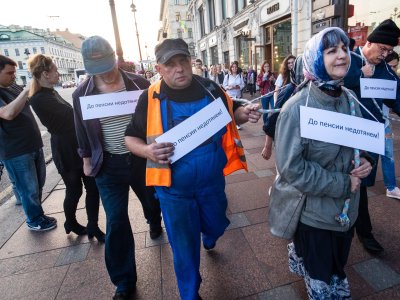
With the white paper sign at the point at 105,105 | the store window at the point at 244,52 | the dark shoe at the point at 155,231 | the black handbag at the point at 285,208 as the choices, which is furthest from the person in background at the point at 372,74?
the store window at the point at 244,52

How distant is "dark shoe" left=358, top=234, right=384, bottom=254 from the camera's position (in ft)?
8.05

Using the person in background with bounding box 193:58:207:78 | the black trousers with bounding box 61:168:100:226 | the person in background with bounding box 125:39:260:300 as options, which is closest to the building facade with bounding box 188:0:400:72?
the person in background with bounding box 193:58:207:78

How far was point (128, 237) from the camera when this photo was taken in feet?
7.59

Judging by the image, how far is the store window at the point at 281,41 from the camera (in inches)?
488

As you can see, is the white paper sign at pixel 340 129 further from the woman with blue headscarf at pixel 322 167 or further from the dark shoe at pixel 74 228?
the dark shoe at pixel 74 228

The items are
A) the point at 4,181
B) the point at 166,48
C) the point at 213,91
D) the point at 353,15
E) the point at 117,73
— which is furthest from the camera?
the point at 353,15

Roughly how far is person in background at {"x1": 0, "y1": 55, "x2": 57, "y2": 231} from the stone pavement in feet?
1.21

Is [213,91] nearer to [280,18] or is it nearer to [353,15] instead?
[353,15]

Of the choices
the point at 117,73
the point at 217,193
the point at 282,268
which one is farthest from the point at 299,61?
the point at 282,268

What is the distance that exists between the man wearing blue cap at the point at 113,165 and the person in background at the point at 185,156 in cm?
A: 36

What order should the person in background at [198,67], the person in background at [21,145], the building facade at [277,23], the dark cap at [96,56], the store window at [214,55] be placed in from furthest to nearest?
the store window at [214,55] → the building facade at [277,23] → the person in background at [198,67] → the person in background at [21,145] → the dark cap at [96,56]

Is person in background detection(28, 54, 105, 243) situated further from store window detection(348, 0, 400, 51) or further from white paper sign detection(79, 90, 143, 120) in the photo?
store window detection(348, 0, 400, 51)

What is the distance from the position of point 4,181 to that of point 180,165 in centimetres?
557

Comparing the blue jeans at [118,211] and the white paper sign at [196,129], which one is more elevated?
the white paper sign at [196,129]
